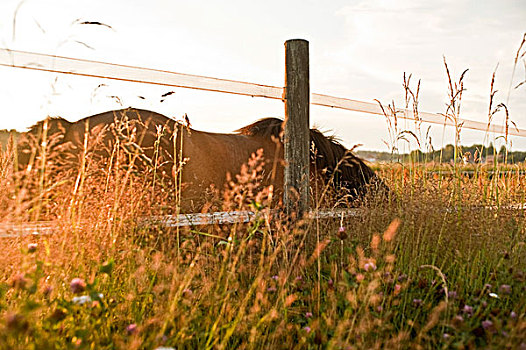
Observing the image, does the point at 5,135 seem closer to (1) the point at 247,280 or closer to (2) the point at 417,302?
(1) the point at 247,280

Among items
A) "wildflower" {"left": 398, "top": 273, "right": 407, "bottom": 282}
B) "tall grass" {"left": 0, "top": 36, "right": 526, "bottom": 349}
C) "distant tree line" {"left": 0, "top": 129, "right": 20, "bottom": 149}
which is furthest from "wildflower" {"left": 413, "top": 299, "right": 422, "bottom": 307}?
"distant tree line" {"left": 0, "top": 129, "right": 20, "bottom": 149}

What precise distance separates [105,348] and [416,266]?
1596mm

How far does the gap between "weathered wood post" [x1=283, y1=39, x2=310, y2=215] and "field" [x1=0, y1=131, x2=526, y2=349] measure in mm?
342

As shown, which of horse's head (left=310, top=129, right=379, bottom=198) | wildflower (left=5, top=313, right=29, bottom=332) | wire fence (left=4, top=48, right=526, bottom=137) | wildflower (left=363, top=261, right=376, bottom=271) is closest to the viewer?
wildflower (left=5, top=313, right=29, bottom=332)

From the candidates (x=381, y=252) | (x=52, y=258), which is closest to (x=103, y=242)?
(x=52, y=258)

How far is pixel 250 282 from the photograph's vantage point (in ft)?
8.07

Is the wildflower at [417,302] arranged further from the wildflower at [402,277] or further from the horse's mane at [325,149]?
the horse's mane at [325,149]

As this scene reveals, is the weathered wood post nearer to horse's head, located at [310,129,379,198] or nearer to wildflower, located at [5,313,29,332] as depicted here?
horse's head, located at [310,129,379,198]

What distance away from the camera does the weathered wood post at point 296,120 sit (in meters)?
3.35

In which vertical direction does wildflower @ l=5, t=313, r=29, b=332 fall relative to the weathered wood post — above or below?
below

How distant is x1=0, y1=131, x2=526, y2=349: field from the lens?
156 cm

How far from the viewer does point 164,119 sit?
388cm

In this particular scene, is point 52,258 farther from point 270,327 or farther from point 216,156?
point 216,156

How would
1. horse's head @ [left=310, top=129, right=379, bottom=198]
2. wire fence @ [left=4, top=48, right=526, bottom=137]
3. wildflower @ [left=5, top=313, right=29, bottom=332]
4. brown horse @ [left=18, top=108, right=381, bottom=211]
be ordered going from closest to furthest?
1. wildflower @ [left=5, top=313, right=29, bottom=332]
2. wire fence @ [left=4, top=48, right=526, bottom=137]
3. brown horse @ [left=18, top=108, right=381, bottom=211]
4. horse's head @ [left=310, top=129, right=379, bottom=198]
